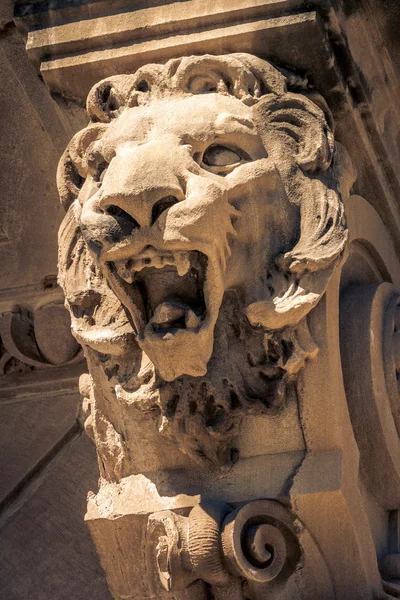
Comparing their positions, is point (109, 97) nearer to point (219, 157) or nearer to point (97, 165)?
point (97, 165)

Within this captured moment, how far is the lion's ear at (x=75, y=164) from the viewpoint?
10.7 feet

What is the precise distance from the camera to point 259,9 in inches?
129

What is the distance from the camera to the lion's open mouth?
9.75ft

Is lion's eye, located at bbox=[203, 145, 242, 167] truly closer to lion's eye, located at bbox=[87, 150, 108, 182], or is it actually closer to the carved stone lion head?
the carved stone lion head

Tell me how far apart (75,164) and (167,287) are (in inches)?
18.4

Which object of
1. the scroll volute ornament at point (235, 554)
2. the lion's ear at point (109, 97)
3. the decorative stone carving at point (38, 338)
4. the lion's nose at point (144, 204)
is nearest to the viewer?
the lion's nose at point (144, 204)

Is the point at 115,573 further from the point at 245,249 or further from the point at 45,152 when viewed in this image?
the point at 45,152

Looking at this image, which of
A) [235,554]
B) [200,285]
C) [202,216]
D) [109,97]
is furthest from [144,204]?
[235,554]

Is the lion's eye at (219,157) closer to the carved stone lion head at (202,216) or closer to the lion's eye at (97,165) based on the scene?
the carved stone lion head at (202,216)

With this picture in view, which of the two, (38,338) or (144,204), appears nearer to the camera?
(144,204)

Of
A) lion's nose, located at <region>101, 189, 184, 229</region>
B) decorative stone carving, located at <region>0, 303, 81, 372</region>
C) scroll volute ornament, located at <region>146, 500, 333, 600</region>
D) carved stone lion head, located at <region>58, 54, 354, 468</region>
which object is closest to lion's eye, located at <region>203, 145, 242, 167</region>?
carved stone lion head, located at <region>58, 54, 354, 468</region>

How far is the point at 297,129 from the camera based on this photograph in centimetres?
319

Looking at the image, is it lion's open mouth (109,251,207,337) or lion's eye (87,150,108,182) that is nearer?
lion's open mouth (109,251,207,337)

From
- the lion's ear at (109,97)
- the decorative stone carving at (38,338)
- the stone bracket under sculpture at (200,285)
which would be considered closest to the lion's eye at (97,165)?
the stone bracket under sculpture at (200,285)
